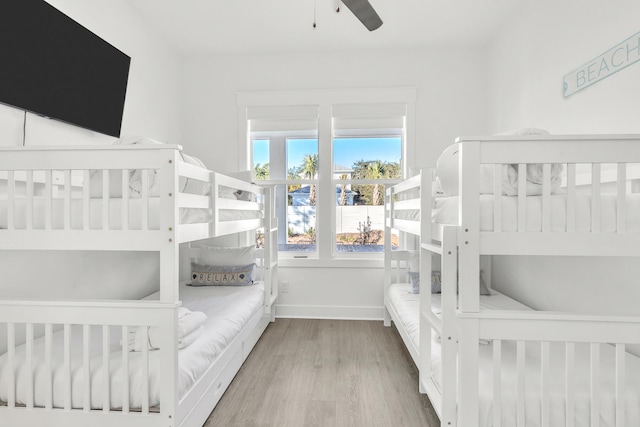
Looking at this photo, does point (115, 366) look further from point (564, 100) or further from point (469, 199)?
point (564, 100)

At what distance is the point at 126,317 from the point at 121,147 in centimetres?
68

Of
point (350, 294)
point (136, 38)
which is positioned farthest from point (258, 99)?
point (350, 294)

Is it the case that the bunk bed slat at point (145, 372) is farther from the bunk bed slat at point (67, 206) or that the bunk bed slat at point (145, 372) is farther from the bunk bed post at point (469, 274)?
the bunk bed post at point (469, 274)

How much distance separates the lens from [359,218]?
366 centimetres

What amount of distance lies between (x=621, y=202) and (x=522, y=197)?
32 cm

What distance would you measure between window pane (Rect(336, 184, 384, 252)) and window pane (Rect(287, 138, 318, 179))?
1.11 feet

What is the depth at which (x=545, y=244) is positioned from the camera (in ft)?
4.07

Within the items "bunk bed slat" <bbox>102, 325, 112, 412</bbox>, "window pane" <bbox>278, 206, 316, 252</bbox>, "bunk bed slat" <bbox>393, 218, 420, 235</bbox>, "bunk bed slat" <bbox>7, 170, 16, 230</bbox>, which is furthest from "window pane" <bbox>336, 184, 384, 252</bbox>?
"bunk bed slat" <bbox>7, 170, 16, 230</bbox>

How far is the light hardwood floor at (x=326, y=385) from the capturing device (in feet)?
5.99

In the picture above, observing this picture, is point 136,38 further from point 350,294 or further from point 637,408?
point 637,408

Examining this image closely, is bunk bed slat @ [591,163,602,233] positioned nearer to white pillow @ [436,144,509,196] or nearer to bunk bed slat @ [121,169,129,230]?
white pillow @ [436,144,509,196]

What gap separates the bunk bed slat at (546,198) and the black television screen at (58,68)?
7.81 feet

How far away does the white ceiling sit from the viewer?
2.73 meters

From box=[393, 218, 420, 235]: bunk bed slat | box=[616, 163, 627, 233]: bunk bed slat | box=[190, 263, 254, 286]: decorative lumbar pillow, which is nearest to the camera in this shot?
box=[616, 163, 627, 233]: bunk bed slat
